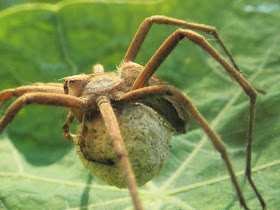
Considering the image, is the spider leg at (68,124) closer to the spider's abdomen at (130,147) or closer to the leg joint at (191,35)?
the spider's abdomen at (130,147)

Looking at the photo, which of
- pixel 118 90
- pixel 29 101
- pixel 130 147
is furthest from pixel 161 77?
pixel 29 101

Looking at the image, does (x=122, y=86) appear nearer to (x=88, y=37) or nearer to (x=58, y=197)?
(x=58, y=197)

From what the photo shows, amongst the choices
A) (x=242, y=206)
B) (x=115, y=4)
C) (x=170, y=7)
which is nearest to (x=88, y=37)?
(x=115, y=4)

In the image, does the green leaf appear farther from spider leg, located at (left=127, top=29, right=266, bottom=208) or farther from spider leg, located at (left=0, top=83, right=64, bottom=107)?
spider leg, located at (left=127, top=29, right=266, bottom=208)

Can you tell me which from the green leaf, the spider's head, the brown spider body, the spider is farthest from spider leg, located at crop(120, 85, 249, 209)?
the green leaf

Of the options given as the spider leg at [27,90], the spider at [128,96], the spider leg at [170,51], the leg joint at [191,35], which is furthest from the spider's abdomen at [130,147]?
the leg joint at [191,35]

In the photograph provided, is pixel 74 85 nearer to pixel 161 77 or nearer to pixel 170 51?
pixel 170 51
